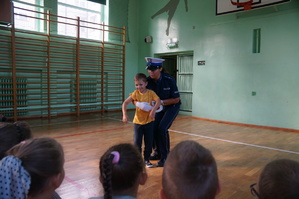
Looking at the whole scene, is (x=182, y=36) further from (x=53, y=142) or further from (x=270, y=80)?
(x=53, y=142)

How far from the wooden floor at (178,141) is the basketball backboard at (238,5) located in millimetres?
3006

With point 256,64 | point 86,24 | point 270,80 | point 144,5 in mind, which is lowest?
point 270,80

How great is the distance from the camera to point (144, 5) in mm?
9094

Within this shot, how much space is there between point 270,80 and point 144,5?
531 cm

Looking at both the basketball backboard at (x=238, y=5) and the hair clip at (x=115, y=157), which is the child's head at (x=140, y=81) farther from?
the basketball backboard at (x=238, y=5)

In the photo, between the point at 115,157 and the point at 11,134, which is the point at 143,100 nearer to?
the point at 11,134

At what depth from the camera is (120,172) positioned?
1021mm

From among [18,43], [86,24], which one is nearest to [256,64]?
[86,24]

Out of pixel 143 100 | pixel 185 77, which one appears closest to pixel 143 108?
pixel 143 100

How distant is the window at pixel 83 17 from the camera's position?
7.28 m

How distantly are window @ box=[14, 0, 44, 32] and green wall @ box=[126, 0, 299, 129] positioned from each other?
3.80 metres

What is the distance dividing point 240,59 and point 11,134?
632 centimetres

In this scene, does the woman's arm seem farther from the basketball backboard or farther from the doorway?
the doorway

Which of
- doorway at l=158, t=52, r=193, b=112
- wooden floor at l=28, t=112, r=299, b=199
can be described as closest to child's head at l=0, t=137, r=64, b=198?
wooden floor at l=28, t=112, r=299, b=199
